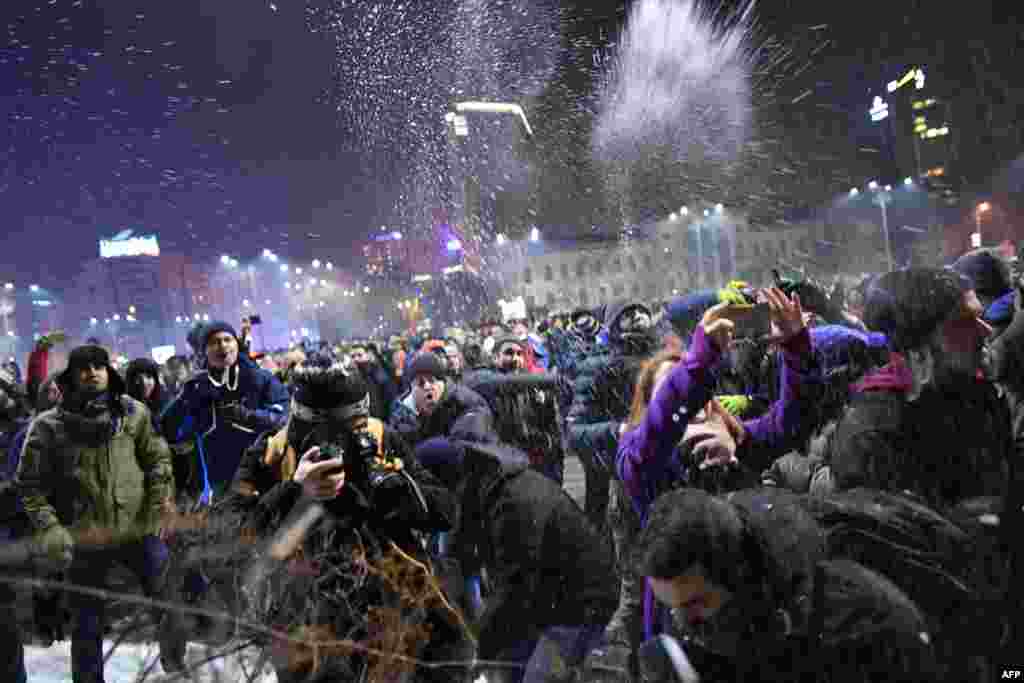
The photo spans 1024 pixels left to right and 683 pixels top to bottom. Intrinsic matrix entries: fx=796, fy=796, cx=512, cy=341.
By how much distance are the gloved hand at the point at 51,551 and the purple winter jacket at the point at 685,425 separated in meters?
1.83

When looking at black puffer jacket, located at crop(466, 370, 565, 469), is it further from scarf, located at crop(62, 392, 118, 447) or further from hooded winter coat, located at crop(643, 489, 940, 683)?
hooded winter coat, located at crop(643, 489, 940, 683)

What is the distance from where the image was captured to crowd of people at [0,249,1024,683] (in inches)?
75.5

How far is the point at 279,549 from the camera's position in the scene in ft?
8.12

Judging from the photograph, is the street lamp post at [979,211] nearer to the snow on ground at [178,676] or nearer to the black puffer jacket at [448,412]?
the black puffer jacket at [448,412]

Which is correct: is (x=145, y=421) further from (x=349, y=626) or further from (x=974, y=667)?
(x=974, y=667)

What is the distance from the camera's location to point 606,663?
10.9 ft

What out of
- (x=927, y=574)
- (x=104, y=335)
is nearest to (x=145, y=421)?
(x=927, y=574)

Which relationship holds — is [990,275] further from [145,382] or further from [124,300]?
[124,300]

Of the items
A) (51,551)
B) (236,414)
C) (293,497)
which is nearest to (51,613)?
(51,551)

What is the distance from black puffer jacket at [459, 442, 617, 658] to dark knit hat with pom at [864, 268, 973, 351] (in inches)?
57.3

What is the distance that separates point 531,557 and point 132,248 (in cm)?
4227

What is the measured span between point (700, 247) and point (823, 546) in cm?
3212

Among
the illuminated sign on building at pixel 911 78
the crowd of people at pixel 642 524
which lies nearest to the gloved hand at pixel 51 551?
the crowd of people at pixel 642 524

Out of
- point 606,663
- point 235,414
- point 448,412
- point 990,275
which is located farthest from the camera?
point 235,414
